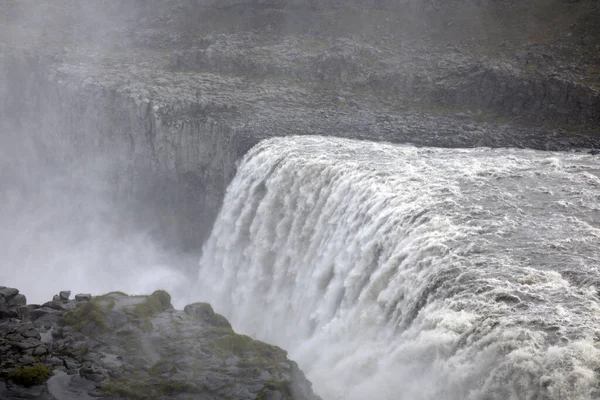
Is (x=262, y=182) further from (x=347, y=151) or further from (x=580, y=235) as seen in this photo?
(x=580, y=235)

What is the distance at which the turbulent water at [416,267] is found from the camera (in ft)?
43.4

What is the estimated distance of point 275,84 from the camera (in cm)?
4206

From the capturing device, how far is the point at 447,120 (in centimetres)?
3672

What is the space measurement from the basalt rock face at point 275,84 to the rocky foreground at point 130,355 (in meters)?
16.2

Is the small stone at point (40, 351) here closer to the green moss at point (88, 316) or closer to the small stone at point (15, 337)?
the small stone at point (15, 337)

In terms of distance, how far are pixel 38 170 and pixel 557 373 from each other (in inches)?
1748

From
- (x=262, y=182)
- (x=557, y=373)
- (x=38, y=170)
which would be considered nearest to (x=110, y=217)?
(x=38, y=170)

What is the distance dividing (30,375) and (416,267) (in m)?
11.0

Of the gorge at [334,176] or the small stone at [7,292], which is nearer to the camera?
the gorge at [334,176]

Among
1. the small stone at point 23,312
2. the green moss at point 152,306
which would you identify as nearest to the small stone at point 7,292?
the small stone at point 23,312

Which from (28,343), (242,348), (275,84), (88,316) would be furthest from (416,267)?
(275,84)

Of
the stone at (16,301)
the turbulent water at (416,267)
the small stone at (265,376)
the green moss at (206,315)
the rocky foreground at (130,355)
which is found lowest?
the stone at (16,301)

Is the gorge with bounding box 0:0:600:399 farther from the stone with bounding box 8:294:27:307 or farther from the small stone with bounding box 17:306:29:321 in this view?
the stone with bounding box 8:294:27:307

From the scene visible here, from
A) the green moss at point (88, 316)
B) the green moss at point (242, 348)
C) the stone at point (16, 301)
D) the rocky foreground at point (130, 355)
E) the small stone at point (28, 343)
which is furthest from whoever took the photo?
the stone at point (16, 301)
